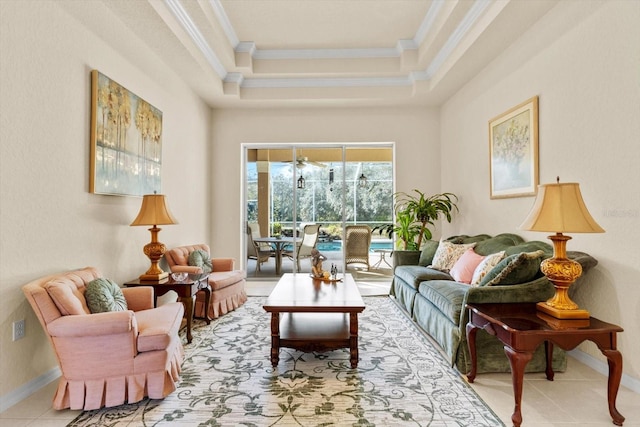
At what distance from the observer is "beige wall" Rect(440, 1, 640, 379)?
2592 mm

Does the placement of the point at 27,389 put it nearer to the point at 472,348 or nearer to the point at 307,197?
the point at 472,348

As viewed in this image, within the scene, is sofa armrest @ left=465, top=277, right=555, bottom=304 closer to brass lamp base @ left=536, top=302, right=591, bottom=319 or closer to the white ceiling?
brass lamp base @ left=536, top=302, right=591, bottom=319

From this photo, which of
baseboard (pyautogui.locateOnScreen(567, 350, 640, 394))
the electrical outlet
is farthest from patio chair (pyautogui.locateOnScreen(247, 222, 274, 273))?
baseboard (pyautogui.locateOnScreen(567, 350, 640, 394))

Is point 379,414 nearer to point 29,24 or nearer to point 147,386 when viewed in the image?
point 147,386

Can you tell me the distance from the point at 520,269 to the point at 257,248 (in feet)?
15.5

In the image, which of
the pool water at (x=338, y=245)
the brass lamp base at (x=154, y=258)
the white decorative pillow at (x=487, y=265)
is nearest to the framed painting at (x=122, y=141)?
the brass lamp base at (x=154, y=258)

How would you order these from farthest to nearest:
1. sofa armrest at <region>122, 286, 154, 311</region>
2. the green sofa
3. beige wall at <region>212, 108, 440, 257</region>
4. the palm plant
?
1. beige wall at <region>212, 108, 440, 257</region>
2. the palm plant
3. sofa armrest at <region>122, 286, 154, 311</region>
4. the green sofa

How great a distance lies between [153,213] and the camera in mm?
3615

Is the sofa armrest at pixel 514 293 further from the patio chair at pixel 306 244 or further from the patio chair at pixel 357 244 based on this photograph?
the patio chair at pixel 306 244

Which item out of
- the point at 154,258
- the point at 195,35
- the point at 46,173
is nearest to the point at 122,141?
the point at 46,173

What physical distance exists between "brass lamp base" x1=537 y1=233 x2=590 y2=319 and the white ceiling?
2.37 metres

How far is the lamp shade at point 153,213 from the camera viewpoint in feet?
11.8

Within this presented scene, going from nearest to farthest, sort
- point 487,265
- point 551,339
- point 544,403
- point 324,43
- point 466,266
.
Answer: point 551,339 → point 544,403 → point 487,265 → point 466,266 → point 324,43

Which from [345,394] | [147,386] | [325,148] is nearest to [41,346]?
[147,386]
